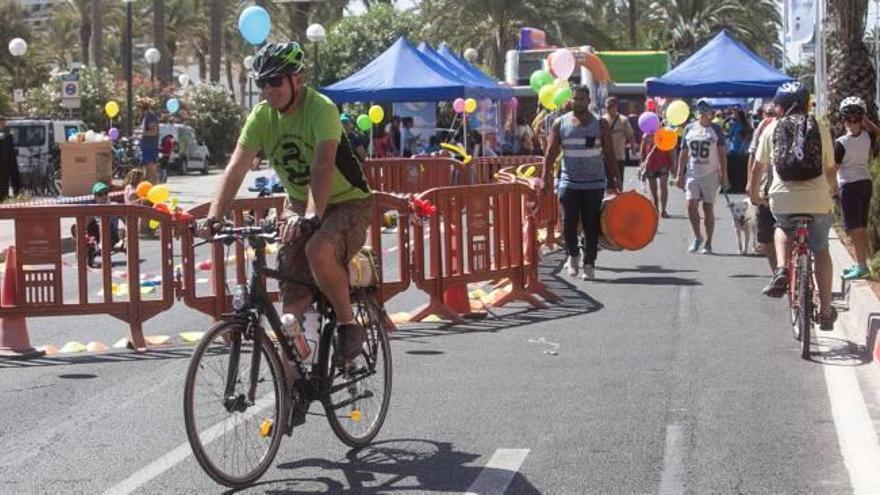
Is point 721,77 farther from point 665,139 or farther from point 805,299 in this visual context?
point 805,299

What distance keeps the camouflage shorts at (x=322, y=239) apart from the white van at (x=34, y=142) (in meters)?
27.4

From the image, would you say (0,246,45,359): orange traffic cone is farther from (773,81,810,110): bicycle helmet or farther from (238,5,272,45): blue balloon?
(238,5,272,45): blue balloon

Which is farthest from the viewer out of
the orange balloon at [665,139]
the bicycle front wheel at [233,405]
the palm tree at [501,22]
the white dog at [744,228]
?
the palm tree at [501,22]

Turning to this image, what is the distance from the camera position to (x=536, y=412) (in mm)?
7902

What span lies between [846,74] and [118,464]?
75.0 feet

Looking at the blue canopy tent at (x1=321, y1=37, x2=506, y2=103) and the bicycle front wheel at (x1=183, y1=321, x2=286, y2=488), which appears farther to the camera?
the blue canopy tent at (x1=321, y1=37, x2=506, y2=103)

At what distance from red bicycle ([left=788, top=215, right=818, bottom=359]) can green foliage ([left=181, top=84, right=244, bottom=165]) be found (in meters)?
41.0

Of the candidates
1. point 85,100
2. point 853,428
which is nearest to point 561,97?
point 853,428

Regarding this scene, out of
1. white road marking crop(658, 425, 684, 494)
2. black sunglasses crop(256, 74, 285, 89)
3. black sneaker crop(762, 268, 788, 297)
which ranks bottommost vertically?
white road marking crop(658, 425, 684, 494)

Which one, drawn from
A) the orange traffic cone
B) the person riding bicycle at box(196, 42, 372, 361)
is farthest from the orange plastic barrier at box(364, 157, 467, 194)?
the person riding bicycle at box(196, 42, 372, 361)

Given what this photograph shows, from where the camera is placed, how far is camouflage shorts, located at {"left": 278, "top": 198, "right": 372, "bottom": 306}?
21.6ft

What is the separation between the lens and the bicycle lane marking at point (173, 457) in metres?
5.98

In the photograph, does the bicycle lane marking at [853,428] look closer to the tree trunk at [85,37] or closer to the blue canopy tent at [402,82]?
the blue canopy tent at [402,82]

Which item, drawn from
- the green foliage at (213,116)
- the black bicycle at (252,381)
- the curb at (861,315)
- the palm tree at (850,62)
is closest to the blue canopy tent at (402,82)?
the palm tree at (850,62)
